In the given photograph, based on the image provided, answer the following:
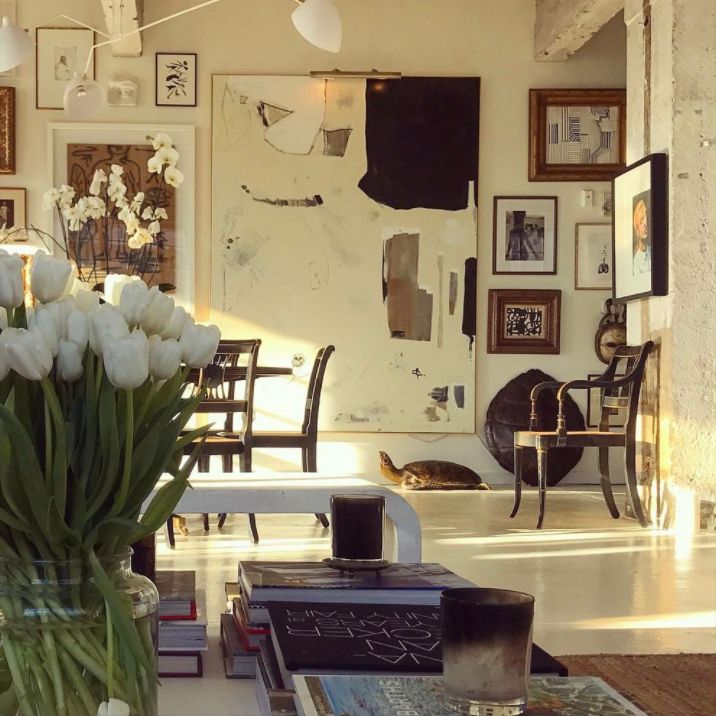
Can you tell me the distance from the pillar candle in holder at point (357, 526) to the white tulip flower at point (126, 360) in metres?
0.64

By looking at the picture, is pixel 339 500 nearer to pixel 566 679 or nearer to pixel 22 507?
pixel 566 679

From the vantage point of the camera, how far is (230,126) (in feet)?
26.3

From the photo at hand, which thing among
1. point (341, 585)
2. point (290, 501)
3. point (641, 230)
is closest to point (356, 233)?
point (641, 230)

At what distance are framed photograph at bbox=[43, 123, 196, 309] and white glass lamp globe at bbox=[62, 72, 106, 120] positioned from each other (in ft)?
4.81

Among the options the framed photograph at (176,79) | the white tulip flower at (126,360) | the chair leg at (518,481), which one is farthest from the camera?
the framed photograph at (176,79)

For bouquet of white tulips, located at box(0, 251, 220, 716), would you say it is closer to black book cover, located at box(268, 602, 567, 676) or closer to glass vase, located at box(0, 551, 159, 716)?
glass vase, located at box(0, 551, 159, 716)

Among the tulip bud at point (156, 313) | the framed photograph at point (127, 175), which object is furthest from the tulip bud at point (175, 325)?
the framed photograph at point (127, 175)

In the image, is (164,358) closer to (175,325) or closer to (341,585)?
(175,325)

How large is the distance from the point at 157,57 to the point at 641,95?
3423mm

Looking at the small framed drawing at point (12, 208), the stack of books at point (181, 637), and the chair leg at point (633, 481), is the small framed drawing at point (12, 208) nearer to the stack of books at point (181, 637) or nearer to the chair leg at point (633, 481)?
the chair leg at point (633, 481)

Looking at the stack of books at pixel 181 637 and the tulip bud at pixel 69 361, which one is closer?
the tulip bud at pixel 69 361

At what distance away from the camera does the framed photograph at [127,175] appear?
7.93 metres

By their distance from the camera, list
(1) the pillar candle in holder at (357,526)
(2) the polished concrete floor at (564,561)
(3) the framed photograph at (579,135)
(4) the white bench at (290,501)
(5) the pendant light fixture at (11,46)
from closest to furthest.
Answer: (1) the pillar candle in holder at (357,526), (4) the white bench at (290,501), (2) the polished concrete floor at (564,561), (5) the pendant light fixture at (11,46), (3) the framed photograph at (579,135)

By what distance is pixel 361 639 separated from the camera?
119cm
